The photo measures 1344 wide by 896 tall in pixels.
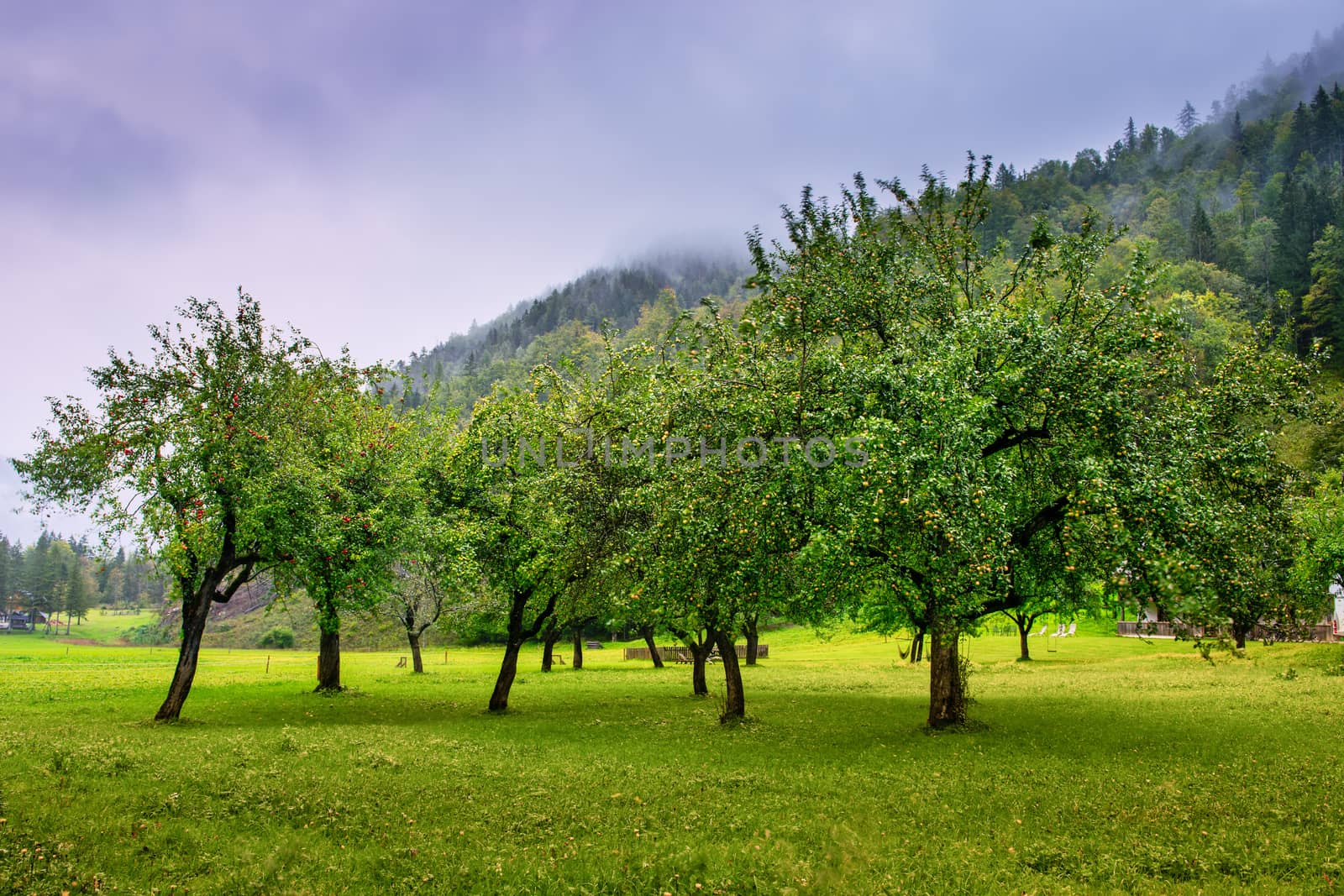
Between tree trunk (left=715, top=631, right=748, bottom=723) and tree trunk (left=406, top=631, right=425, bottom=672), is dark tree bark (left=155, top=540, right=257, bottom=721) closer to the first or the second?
tree trunk (left=715, top=631, right=748, bottom=723)

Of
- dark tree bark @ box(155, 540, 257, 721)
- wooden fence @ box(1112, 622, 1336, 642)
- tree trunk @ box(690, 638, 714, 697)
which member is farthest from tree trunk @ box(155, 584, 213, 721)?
wooden fence @ box(1112, 622, 1336, 642)

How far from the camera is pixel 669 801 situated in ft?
45.7

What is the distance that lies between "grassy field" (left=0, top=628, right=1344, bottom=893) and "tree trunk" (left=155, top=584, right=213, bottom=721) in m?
0.72

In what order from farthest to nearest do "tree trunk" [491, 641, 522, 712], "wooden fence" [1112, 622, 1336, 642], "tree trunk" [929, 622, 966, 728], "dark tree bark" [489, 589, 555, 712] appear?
"tree trunk" [491, 641, 522, 712] → "dark tree bark" [489, 589, 555, 712] → "tree trunk" [929, 622, 966, 728] → "wooden fence" [1112, 622, 1336, 642]

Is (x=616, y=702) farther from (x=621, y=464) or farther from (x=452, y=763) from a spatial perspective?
(x=452, y=763)

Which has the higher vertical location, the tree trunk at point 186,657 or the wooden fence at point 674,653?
the tree trunk at point 186,657

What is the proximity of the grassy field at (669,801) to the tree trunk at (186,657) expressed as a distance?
0.72 metres

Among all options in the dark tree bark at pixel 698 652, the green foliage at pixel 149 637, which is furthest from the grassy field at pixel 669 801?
the green foliage at pixel 149 637

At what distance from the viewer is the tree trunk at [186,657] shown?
22.3 m

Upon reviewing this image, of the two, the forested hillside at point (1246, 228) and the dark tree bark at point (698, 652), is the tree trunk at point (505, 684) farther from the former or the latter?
the forested hillside at point (1246, 228)

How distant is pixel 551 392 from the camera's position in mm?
29547

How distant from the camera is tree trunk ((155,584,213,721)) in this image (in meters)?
22.3

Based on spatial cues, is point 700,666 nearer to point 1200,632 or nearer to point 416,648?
point 416,648

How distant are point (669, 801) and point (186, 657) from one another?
17358 millimetres
